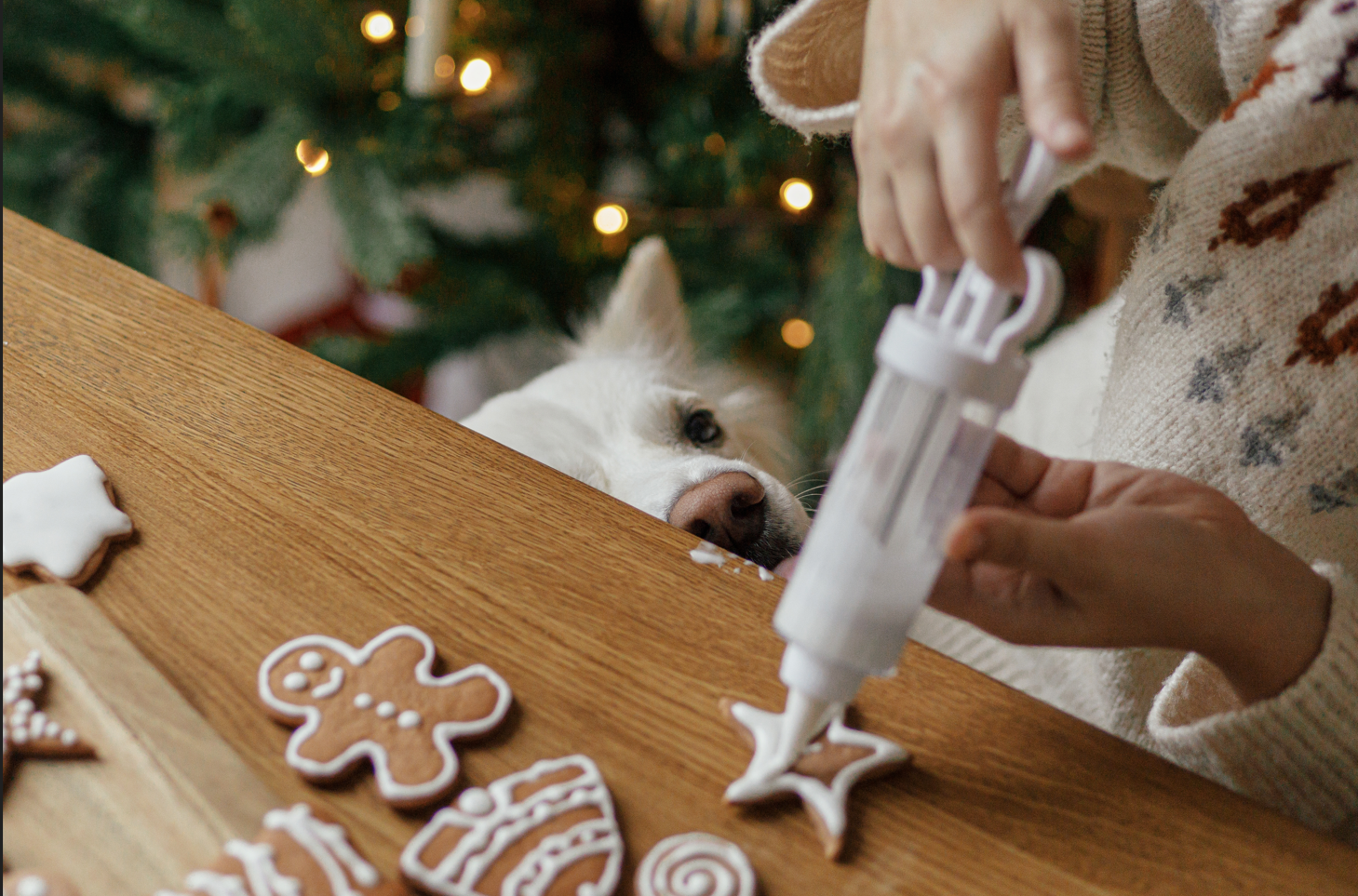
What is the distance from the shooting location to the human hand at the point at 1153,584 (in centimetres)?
50

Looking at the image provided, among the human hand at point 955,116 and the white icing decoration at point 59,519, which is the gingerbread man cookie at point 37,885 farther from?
the human hand at point 955,116

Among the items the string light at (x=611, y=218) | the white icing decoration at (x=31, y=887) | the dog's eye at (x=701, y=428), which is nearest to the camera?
the white icing decoration at (x=31, y=887)

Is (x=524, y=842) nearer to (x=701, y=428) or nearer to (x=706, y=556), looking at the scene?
(x=706, y=556)

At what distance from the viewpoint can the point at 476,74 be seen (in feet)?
5.42

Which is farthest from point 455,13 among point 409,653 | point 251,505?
point 409,653

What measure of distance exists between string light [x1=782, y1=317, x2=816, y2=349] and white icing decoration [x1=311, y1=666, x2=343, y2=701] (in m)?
1.51

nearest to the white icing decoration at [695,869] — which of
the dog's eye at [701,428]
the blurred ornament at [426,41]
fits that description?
the dog's eye at [701,428]

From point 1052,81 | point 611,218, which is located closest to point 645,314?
point 611,218

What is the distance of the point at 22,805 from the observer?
1.47 feet

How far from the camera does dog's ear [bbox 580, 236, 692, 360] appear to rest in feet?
4.20

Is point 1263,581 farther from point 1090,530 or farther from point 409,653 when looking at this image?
point 409,653

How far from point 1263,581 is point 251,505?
64 cm

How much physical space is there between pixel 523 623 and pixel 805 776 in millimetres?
192

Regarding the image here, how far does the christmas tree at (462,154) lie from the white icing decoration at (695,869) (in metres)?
1.12
